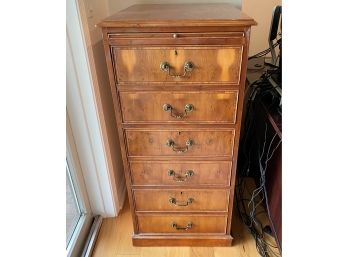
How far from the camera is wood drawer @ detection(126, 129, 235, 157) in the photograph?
37.7 inches

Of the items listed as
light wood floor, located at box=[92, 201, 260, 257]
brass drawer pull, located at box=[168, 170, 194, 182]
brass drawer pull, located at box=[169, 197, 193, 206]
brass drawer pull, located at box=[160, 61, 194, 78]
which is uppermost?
brass drawer pull, located at box=[160, 61, 194, 78]

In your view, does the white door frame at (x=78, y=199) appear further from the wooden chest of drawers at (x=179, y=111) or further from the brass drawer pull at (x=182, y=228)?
the brass drawer pull at (x=182, y=228)

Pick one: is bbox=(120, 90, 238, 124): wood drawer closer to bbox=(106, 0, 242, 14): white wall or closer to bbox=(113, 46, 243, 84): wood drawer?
bbox=(113, 46, 243, 84): wood drawer

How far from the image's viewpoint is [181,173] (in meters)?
1.05

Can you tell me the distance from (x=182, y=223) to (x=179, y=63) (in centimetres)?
78

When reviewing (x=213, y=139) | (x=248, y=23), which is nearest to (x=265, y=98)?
(x=213, y=139)

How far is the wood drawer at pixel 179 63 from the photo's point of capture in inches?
31.9

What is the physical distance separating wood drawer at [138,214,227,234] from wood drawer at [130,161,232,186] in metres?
0.21

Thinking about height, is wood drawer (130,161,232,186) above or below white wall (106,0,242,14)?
below

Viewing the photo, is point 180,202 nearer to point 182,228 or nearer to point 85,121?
point 182,228

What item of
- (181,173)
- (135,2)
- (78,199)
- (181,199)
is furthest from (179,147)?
(135,2)

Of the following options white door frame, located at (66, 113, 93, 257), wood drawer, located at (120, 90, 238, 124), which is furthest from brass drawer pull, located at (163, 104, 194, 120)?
white door frame, located at (66, 113, 93, 257)
